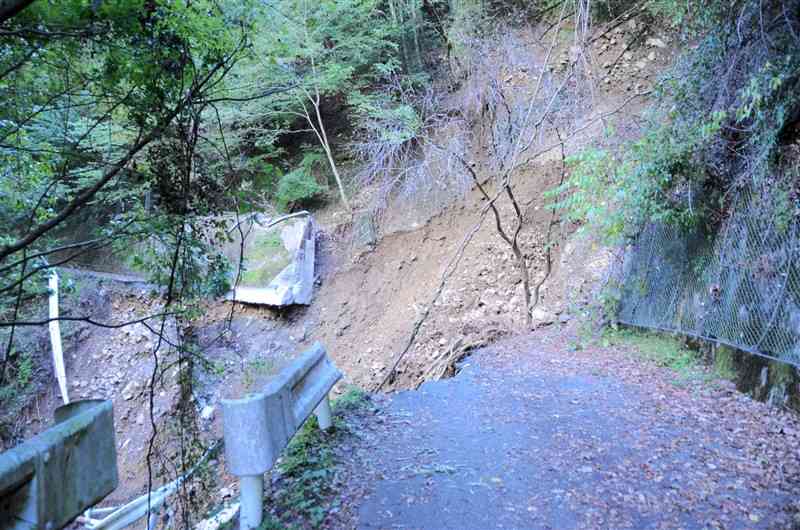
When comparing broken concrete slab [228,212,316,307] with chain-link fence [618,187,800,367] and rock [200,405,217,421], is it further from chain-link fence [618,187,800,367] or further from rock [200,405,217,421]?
chain-link fence [618,187,800,367]

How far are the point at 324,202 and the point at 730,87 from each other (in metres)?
12.3

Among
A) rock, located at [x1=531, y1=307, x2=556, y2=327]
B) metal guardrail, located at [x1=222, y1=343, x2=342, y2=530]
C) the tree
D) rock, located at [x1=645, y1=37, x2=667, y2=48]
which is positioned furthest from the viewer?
the tree

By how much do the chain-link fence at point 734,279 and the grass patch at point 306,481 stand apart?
4.12 meters

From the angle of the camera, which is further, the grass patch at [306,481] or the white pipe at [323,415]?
the white pipe at [323,415]

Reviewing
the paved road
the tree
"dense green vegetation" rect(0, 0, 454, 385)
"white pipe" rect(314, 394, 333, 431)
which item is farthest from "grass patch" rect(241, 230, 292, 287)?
"white pipe" rect(314, 394, 333, 431)

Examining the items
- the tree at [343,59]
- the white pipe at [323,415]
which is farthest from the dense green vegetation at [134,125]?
the tree at [343,59]

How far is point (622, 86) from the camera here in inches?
460

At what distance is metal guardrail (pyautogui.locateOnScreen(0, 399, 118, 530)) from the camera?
181cm

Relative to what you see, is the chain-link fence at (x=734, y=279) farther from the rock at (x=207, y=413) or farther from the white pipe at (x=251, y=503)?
the rock at (x=207, y=413)

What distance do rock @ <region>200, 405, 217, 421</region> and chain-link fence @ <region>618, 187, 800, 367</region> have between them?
727 centimetres

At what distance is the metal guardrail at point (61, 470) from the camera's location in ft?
5.93

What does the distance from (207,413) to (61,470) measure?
6937 mm

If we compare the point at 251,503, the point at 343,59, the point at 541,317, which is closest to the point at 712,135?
the point at 541,317

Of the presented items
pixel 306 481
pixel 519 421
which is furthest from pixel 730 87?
pixel 306 481
